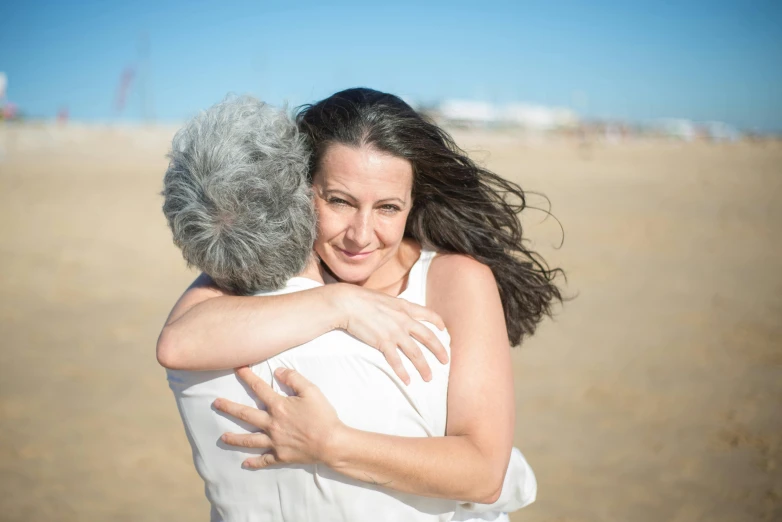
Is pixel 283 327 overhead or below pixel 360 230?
below

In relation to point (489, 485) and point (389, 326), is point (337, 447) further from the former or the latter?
point (489, 485)

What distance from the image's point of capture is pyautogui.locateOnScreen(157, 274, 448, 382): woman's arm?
2.05m

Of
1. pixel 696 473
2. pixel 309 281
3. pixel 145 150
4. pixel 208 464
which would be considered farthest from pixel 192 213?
pixel 145 150

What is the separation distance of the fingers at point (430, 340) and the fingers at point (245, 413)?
0.54 metres

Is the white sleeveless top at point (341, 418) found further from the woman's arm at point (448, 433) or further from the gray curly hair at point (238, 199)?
the gray curly hair at point (238, 199)

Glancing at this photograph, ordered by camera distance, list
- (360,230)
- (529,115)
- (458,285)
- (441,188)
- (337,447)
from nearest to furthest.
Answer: (337,447), (458,285), (360,230), (441,188), (529,115)

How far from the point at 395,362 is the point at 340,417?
24 cm

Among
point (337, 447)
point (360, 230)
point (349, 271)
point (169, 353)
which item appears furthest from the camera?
point (349, 271)

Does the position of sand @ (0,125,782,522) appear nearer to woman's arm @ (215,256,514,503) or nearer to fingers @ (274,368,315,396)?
woman's arm @ (215,256,514,503)

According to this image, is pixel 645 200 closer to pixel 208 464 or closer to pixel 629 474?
pixel 629 474

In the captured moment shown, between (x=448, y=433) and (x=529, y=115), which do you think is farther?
(x=529, y=115)

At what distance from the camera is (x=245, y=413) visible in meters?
2.05

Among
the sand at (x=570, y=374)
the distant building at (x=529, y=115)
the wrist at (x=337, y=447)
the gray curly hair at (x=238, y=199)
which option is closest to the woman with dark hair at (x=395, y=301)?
the wrist at (x=337, y=447)

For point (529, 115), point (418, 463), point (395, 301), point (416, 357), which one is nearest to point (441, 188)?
point (395, 301)
